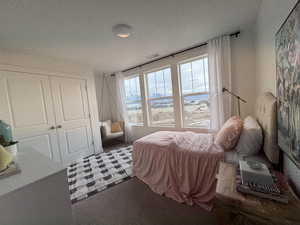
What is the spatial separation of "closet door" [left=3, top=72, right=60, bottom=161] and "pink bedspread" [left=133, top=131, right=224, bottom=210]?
196 centimetres

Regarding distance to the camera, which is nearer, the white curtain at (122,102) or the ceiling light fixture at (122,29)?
the ceiling light fixture at (122,29)

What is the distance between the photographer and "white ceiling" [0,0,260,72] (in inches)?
56.6

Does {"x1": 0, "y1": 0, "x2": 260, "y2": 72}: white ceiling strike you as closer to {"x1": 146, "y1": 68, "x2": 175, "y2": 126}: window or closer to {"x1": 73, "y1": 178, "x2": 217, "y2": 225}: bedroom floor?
{"x1": 146, "y1": 68, "x2": 175, "y2": 126}: window

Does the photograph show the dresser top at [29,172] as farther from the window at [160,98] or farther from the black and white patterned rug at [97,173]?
the window at [160,98]

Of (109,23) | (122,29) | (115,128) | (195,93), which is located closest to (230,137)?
(195,93)

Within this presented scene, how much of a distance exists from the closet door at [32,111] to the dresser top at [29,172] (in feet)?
5.20

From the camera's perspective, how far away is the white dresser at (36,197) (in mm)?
667

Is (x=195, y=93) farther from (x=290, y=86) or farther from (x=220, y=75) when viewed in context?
(x=290, y=86)

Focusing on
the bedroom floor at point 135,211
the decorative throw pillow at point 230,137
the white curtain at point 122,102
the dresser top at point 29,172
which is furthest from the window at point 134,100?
the dresser top at point 29,172

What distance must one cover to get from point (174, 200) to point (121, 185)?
860 mm

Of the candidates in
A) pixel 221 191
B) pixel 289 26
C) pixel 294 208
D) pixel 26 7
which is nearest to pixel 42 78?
pixel 26 7

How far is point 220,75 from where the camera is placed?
97.4 inches

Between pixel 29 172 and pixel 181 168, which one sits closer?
pixel 29 172

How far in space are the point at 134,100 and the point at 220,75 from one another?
2.59 m
